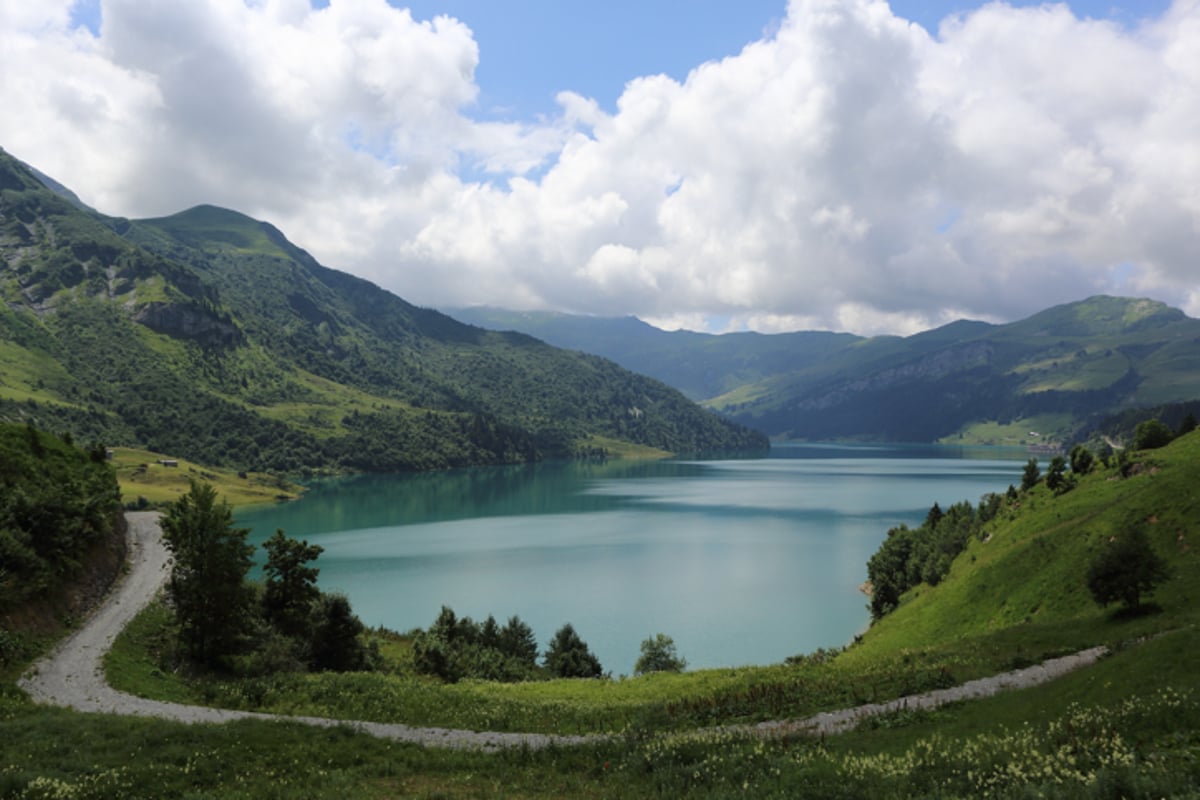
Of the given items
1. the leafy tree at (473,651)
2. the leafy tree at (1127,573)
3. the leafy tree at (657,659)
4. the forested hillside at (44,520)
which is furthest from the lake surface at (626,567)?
the leafy tree at (1127,573)

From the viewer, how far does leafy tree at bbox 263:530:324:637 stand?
42.1 metres

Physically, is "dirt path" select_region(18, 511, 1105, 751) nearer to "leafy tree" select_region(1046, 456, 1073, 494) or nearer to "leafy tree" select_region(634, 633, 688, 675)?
"leafy tree" select_region(634, 633, 688, 675)

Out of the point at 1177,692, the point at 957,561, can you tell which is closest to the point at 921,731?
the point at 1177,692

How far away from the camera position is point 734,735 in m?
21.6

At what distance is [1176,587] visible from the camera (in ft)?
108

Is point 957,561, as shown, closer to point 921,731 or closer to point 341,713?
point 921,731

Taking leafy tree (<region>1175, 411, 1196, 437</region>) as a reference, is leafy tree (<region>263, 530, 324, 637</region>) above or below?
below

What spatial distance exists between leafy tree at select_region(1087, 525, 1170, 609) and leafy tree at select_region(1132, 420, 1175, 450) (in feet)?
110

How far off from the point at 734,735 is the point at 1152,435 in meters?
57.8

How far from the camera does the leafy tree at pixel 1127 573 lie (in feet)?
Result: 104

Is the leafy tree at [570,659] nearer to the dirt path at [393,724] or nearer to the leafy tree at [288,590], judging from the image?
the leafy tree at [288,590]

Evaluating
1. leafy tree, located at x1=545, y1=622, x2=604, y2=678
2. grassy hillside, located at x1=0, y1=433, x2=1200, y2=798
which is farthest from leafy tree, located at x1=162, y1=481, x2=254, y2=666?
leafy tree, located at x1=545, y1=622, x2=604, y2=678

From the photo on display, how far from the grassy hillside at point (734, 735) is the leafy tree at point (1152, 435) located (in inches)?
976

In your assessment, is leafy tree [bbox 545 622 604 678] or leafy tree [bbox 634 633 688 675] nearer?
leafy tree [bbox 634 633 688 675]
